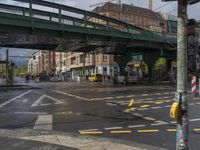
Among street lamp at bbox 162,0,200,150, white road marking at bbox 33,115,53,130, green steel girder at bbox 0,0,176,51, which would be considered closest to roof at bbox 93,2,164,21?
green steel girder at bbox 0,0,176,51

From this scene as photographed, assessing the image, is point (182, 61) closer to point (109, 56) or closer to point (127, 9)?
point (109, 56)

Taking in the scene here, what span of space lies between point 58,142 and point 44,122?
424 centimetres

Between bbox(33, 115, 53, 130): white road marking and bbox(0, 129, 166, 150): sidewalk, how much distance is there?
1.32 m

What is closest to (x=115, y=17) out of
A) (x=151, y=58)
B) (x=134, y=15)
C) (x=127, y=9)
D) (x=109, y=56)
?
(x=127, y=9)

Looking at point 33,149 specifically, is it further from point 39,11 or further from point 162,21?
point 162,21

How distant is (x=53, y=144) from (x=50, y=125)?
3.58 m

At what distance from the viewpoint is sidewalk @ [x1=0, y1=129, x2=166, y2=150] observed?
8.31m

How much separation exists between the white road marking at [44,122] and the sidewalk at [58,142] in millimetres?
1322

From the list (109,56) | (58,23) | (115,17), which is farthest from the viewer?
(115,17)

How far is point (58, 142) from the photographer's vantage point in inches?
351

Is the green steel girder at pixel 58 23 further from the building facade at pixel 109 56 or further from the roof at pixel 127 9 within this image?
the roof at pixel 127 9

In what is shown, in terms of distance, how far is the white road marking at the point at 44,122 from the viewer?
11.8m

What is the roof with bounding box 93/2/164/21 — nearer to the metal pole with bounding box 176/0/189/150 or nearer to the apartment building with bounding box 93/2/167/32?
the apartment building with bounding box 93/2/167/32

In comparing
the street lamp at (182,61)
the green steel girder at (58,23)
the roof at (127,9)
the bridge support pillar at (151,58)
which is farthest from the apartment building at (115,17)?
the street lamp at (182,61)
